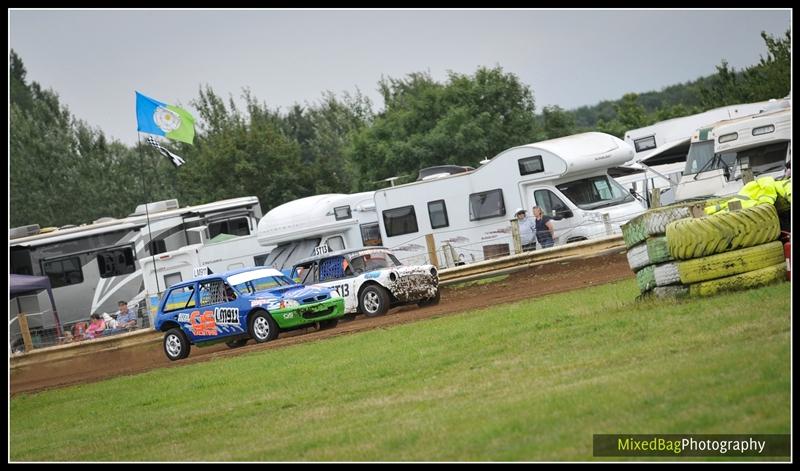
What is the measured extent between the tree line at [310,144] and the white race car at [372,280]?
24.8 metres

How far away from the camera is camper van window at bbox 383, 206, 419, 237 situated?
94.8 ft

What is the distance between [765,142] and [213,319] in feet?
42.9

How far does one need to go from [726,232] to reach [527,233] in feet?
41.6

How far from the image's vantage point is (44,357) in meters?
26.6

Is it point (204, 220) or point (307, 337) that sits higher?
point (204, 220)

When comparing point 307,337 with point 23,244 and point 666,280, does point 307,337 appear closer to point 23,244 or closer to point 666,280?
point 666,280

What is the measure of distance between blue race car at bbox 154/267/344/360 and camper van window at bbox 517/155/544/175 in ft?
23.1

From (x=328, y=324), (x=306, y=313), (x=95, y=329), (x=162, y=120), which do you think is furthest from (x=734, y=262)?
(x=162, y=120)

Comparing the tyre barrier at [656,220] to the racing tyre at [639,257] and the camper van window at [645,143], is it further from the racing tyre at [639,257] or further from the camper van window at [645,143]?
the camper van window at [645,143]

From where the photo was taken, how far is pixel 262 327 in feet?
70.7

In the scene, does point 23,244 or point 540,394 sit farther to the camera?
point 23,244

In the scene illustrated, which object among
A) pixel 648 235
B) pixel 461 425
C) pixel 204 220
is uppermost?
pixel 204 220

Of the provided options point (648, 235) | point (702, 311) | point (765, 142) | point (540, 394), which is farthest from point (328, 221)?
point (540, 394)

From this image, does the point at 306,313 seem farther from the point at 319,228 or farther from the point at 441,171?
the point at 441,171
